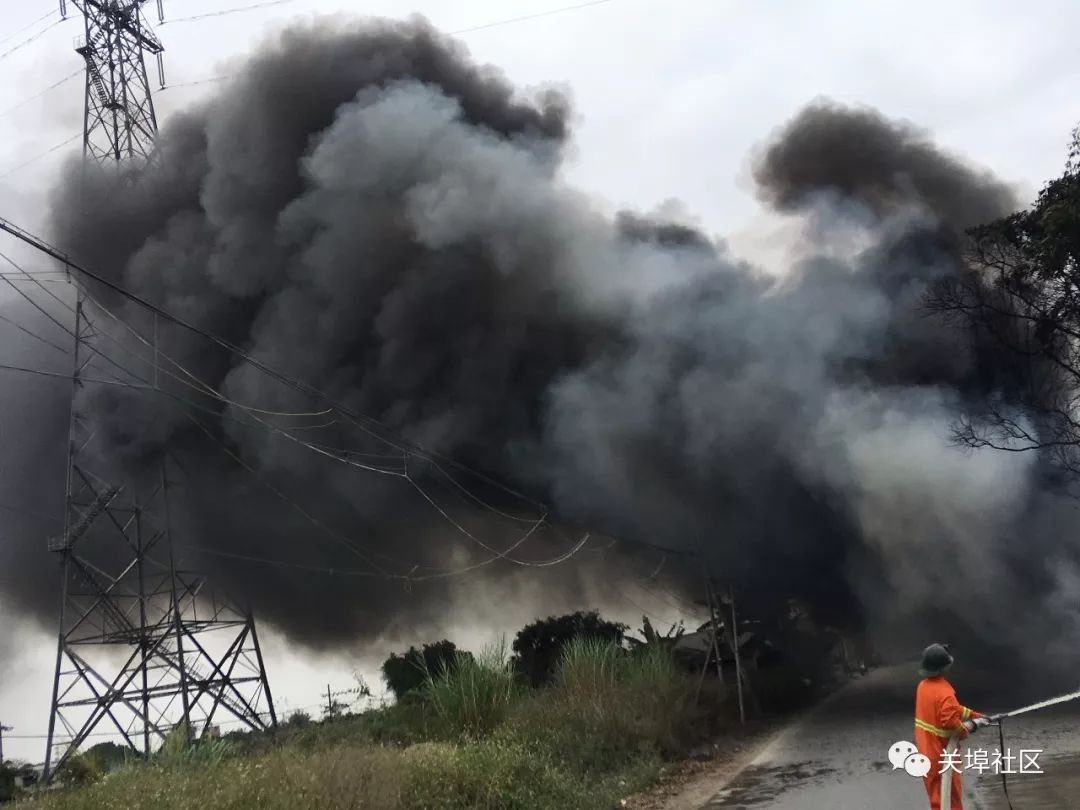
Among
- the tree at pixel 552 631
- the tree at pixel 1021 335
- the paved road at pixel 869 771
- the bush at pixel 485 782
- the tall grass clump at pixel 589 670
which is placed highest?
the tree at pixel 1021 335

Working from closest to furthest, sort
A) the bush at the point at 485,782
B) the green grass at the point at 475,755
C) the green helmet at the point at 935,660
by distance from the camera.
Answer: the green helmet at the point at 935,660 → the green grass at the point at 475,755 → the bush at the point at 485,782

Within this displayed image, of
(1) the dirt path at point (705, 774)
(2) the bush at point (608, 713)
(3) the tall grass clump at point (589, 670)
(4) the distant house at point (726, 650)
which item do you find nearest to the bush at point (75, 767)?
(3) the tall grass clump at point (589, 670)

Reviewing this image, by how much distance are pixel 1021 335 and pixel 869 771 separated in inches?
465

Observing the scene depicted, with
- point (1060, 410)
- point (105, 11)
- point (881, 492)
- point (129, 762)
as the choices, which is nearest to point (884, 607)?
point (881, 492)

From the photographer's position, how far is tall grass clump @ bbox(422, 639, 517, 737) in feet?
42.7

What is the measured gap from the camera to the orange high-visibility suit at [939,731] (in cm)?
563

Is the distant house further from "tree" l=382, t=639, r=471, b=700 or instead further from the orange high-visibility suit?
the orange high-visibility suit

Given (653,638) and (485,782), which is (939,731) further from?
(653,638)

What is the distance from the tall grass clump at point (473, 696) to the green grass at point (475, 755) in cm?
2

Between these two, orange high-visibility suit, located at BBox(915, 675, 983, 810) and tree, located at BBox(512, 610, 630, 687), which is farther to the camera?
tree, located at BBox(512, 610, 630, 687)

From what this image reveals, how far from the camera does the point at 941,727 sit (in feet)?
18.6

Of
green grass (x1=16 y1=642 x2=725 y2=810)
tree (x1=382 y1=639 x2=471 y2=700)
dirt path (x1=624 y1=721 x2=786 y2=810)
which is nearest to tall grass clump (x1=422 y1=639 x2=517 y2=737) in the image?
green grass (x1=16 y1=642 x2=725 y2=810)

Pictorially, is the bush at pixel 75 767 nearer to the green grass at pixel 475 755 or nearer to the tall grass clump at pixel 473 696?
the green grass at pixel 475 755

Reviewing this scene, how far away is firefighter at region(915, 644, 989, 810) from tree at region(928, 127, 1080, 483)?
11520 mm
